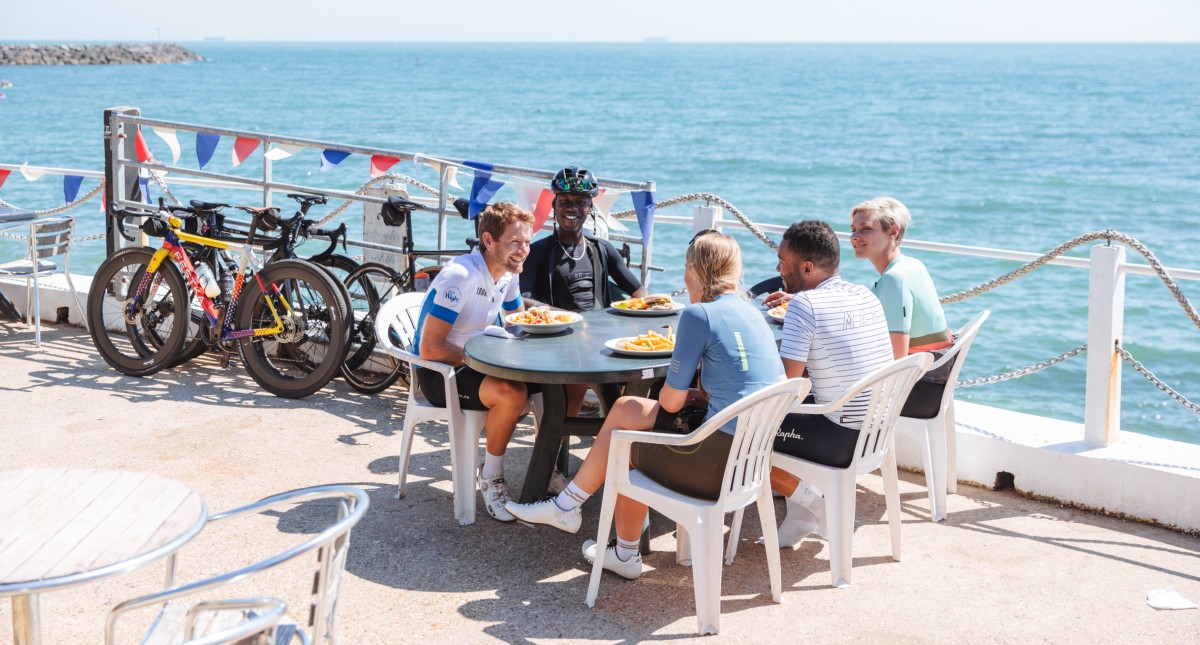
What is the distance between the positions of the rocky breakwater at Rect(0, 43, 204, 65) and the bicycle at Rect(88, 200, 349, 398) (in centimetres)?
10326

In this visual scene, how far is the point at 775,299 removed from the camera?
16.4ft

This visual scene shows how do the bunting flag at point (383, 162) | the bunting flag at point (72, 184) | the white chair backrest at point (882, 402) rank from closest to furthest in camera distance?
1. the white chair backrest at point (882, 402)
2. the bunting flag at point (383, 162)
3. the bunting flag at point (72, 184)

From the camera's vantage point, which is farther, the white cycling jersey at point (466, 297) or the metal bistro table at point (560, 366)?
the white cycling jersey at point (466, 297)

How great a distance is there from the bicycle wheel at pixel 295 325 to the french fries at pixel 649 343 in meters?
2.36

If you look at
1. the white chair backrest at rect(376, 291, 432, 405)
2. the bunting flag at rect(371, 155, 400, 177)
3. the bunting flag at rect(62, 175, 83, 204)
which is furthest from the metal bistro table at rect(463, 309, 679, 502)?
the bunting flag at rect(62, 175, 83, 204)

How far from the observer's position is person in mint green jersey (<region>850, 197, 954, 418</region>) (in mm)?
4516

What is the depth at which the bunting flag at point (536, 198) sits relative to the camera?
608cm

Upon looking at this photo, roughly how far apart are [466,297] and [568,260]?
0.83 meters

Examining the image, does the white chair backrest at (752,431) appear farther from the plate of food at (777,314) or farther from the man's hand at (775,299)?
the man's hand at (775,299)

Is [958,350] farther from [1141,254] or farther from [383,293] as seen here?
[383,293]

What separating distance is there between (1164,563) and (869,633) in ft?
4.47

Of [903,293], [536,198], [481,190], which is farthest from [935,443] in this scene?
[481,190]

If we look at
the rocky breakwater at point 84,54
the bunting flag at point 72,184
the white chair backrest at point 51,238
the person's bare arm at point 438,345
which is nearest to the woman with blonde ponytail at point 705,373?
the person's bare arm at point 438,345

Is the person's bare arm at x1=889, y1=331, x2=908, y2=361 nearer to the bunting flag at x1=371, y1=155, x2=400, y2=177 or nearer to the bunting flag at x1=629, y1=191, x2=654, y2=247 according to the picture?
the bunting flag at x1=629, y1=191, x2=654, y2=247
